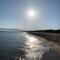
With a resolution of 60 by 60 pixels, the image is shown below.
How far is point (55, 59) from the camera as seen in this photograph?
1491cm

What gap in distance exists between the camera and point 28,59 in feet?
47.6

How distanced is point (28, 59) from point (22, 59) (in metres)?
0.68

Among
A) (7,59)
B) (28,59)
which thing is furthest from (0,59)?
(28,59)

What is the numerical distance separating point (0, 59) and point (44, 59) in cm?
499

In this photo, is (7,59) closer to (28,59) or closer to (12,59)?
(12,59)

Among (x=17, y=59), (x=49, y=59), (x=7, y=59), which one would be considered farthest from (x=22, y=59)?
(x=49, y=59)

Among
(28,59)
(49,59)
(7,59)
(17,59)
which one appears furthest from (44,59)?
(7,59)

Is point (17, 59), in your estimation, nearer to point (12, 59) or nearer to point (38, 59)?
point (12, 59)

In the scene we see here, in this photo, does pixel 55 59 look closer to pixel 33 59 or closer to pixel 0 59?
pixel 33 59

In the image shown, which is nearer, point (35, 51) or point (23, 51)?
point (23, 51)

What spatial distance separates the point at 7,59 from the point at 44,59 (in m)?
4.19

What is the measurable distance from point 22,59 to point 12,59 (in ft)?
3.68

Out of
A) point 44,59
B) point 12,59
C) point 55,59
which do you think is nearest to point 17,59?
point 12,59

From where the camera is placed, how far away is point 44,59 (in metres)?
14.7
